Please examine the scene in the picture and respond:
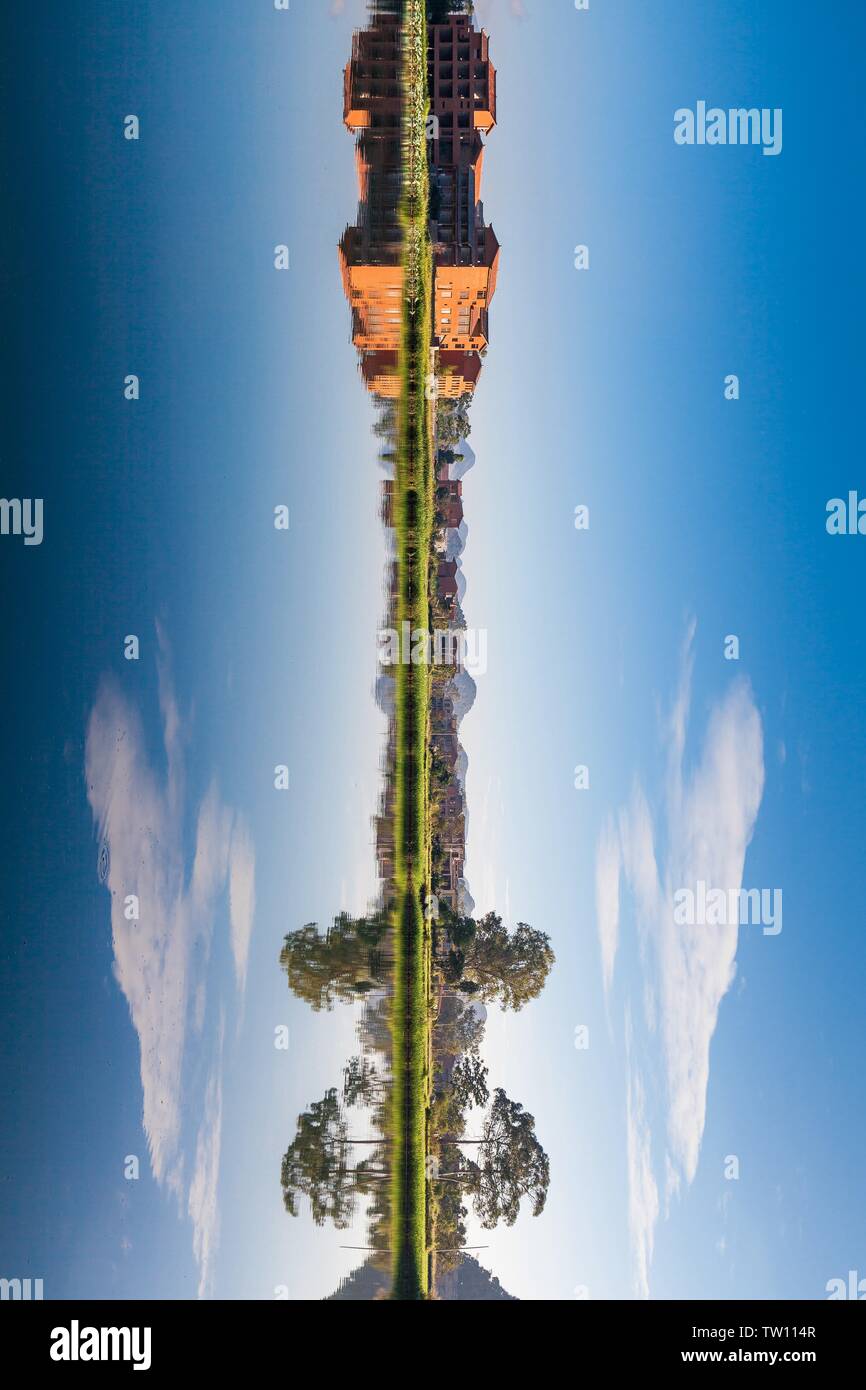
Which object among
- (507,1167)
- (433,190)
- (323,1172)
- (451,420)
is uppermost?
(433,190)

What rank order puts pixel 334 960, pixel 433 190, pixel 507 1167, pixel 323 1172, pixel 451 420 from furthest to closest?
pixel 451 420, pixel 507 1167, pixel 433 190, pixel 334 960, pixel 323 1172

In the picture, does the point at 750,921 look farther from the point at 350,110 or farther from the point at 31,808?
the point at 350,110

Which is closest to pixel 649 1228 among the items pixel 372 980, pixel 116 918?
pixel 372 980

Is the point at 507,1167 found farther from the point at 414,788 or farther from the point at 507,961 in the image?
the point at 414,788

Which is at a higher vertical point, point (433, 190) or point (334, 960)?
point (433, 190)

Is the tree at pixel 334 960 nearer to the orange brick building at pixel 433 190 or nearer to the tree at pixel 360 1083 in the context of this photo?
the tree at pixel 360 1083

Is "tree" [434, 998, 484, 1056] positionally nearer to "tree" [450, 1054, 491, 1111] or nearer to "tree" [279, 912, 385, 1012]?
"tree" [450, 1054, 491, 1111]

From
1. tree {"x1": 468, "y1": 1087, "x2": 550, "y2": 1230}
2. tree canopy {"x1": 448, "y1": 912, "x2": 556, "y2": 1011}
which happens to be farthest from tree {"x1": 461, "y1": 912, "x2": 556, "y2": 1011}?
tree {"x1": 468, "y1": 1087, "x2": 550, "y2": 1230}

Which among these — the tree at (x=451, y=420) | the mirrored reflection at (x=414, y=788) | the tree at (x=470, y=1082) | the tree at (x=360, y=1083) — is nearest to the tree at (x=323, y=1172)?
the mirrored reflection at (x=414, y=788)

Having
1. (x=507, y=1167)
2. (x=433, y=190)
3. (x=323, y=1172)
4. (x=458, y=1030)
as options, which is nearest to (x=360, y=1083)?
(x=323, y=1172)
